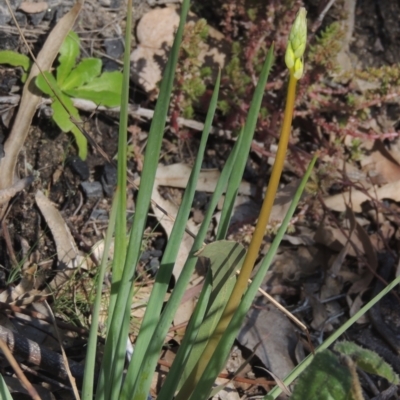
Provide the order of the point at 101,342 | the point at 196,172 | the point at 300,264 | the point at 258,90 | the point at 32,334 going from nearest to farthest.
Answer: the point at 258,90 < the point at 196,172 < the point at 101,342 < the point at 32,334 < the point at 300,264

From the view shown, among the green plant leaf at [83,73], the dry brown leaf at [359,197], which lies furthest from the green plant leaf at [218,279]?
the green plant leaf at [83,73]

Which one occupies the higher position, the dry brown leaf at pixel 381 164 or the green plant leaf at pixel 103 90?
the green plant leaf at pixel 103 90

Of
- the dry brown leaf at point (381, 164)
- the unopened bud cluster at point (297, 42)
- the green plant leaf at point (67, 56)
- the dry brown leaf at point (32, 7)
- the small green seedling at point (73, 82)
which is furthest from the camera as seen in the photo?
the dry brown leaf at point (381, 164)

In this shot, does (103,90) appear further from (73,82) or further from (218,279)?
(218,279)

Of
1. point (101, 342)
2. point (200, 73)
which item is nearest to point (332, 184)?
point (200, 73)

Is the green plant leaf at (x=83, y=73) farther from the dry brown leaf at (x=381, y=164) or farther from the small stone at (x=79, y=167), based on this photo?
the dry brown leaf at (x=381, y=164)

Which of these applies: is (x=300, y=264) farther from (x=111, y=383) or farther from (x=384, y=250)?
(x=111, y=383)

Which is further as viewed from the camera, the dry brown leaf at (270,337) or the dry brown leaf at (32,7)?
the dry brown leaf at (32,7)
